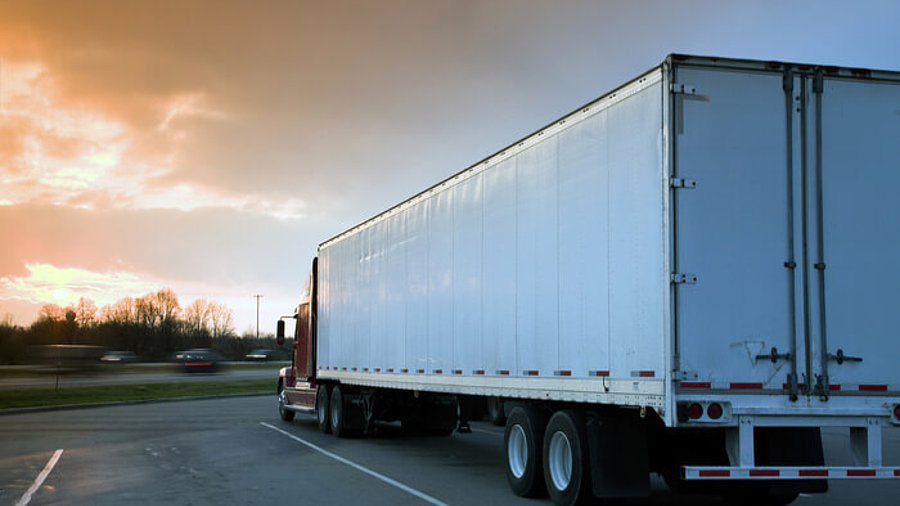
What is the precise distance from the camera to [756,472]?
8062mm

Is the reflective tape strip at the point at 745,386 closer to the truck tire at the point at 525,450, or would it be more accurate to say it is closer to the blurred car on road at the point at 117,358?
the truck tire at the point at 525,450

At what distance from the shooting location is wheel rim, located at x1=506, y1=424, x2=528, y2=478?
1077 centimetres

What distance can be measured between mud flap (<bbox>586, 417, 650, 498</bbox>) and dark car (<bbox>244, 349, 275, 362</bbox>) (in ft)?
341

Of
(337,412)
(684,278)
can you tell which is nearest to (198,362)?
(337,412)

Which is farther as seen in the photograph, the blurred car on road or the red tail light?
the blurred car on road

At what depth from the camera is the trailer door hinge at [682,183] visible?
8250mm

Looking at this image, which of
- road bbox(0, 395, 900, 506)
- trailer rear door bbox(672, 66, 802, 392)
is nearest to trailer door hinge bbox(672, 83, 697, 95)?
trailer rear door bbox(672, 66, 802, 392)

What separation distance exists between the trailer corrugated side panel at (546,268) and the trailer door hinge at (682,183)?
0.26 ft

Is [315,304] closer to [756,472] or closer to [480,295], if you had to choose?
[480,295]

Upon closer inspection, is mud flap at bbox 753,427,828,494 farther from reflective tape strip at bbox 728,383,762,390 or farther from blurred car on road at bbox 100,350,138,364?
blurred car on road at bbox 100,350,138,364

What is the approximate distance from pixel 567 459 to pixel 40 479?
7.96 meters

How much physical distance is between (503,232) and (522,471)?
314cm

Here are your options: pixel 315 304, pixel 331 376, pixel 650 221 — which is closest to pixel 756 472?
pixel 650 221

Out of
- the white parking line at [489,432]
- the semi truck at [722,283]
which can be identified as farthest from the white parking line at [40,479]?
the white parking line at [489,432]
